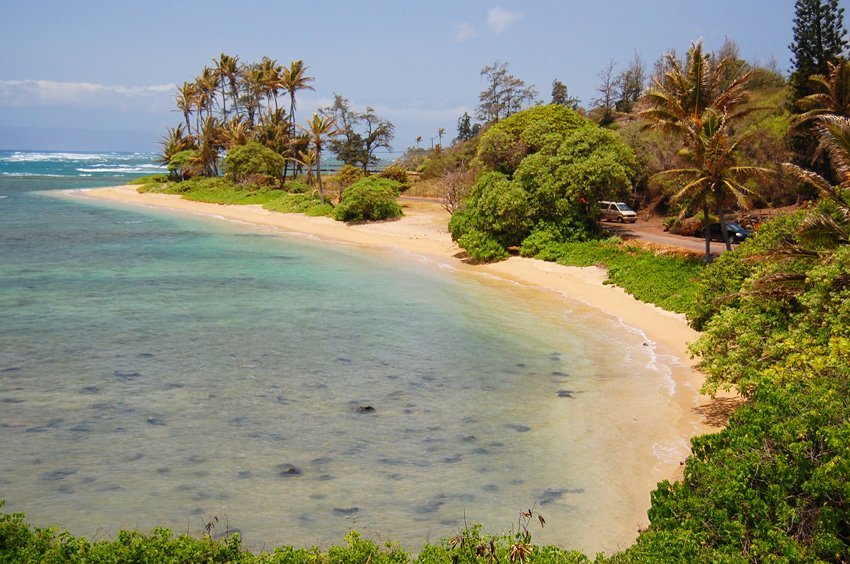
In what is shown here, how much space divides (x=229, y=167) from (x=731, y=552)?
61308 mm

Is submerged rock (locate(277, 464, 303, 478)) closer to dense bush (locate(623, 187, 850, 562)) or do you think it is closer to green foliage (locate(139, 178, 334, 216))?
dense bush (locate(623, 187, 850, 562))

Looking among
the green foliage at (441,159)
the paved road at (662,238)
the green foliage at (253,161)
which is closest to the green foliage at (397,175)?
the green foliage at (441,159)

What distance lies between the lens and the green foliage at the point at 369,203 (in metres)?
45.8

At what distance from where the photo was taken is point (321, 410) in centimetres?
1445

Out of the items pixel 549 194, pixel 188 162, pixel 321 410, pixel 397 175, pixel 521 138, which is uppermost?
pixel 521 138

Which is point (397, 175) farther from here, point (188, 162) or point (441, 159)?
point (188, 162)

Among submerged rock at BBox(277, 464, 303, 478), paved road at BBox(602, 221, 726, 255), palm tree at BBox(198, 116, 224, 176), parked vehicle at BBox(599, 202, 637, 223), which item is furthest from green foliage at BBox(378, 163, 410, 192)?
submerged rock at BBox(277, 464, 303, 478)

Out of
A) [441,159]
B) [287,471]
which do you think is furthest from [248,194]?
[287,471]

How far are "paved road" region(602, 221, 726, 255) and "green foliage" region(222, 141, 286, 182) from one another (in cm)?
3423

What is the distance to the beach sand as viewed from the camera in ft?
Answer: 42.0

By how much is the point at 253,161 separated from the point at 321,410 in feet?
167

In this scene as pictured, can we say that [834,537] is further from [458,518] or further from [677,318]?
[677,318]

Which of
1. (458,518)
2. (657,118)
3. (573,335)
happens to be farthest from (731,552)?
(657,118)

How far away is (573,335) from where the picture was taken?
20500 mm
